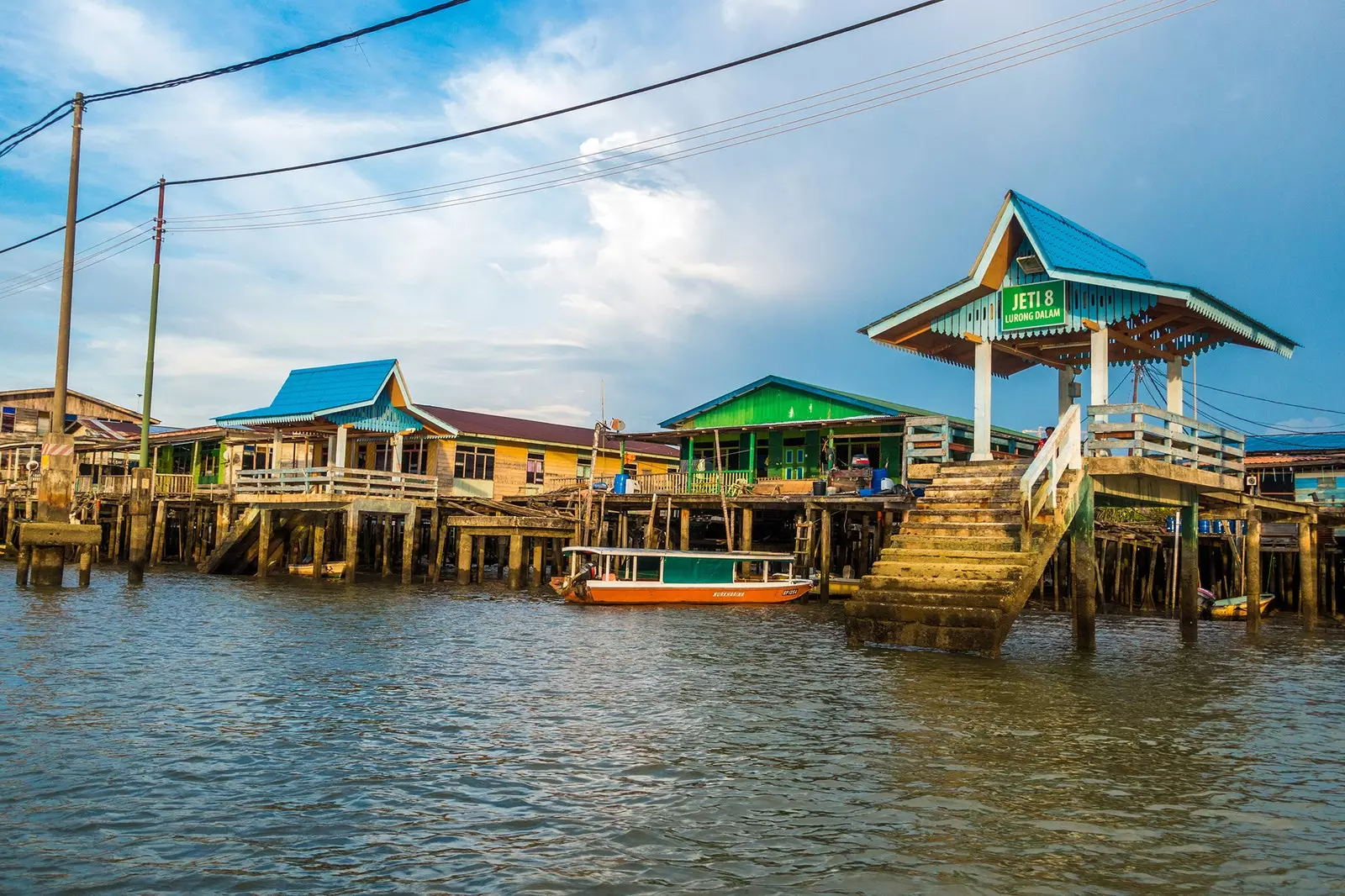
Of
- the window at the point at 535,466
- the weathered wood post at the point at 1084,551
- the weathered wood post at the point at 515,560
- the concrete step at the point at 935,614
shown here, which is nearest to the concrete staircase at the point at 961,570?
the concrete step at the point at 935,614

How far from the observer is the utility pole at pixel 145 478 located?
3281cm

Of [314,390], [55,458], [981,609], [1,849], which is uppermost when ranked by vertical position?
[314,390]

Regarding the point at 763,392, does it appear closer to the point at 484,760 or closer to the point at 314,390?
the point at 314,390

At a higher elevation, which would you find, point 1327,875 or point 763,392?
point 763,392

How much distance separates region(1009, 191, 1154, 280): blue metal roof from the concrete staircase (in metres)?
4.36

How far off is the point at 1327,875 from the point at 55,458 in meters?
27.7

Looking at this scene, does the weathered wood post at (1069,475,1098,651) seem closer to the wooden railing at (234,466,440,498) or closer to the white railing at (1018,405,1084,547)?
the white railing at (1018,405,1084,547)

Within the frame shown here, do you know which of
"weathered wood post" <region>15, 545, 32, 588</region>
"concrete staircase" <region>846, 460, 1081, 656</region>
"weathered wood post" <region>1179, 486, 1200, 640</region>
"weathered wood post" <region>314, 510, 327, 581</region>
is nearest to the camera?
"concrete staircase" <region>846, 460, 1081, 656</region>

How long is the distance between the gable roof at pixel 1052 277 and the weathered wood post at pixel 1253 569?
16.0ft

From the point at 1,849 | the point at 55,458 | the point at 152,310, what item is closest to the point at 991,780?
the point at 1,849

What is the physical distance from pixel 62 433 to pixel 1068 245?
2382 cm

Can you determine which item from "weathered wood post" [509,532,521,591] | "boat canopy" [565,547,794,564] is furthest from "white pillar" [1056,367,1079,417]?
"weathered wood post" [509,532,521,591]

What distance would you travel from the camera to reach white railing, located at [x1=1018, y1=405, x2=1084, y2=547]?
18312mm

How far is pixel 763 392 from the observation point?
42312 mm
